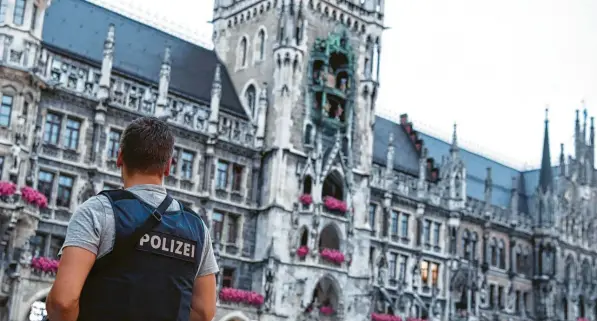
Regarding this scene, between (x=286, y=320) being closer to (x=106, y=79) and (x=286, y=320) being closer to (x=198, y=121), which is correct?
(x=198, y=121)

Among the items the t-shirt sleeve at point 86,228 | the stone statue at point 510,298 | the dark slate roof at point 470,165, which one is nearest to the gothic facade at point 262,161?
the dark slate roof at point 470,165

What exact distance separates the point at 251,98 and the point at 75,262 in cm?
3564

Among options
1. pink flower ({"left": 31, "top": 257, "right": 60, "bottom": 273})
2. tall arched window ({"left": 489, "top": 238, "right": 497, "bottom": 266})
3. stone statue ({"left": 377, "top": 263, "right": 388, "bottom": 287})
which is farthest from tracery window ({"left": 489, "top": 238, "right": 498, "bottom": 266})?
pink flower ({"left": 31, "top": 257, "right": 60, "bottom": 273})

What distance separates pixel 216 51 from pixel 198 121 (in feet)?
Answer: 24.6

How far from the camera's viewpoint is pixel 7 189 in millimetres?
28125

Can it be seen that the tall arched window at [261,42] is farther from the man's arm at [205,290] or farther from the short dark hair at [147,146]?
the short dark hair at [147,146]

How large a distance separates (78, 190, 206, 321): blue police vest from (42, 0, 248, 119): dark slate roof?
30569 mm

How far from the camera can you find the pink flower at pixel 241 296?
3391 centimetres

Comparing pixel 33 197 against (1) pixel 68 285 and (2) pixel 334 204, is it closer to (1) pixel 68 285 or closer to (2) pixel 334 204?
(2) pixel 334 204

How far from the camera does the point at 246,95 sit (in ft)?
129

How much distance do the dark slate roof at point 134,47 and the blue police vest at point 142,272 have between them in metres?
30.6

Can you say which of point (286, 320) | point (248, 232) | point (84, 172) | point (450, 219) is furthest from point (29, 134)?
point (450, 219)

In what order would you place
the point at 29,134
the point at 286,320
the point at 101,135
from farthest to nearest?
the point at 286,320 → the point at 101,135 → the point at 29,134

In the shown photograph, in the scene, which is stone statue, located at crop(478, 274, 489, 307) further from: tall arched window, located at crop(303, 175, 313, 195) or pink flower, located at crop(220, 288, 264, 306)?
pink flower, located at crop(220, 288, 264, 306)
